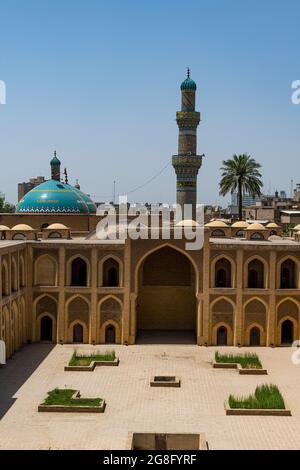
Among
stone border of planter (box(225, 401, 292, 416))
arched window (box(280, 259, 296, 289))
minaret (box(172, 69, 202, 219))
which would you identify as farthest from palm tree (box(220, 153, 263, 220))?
stone border of planter (box(225, 401, 292, 416))

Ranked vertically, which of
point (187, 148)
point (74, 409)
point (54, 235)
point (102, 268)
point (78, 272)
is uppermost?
point (187, 148)

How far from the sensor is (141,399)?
79.4 ft

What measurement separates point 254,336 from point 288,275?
3.78m

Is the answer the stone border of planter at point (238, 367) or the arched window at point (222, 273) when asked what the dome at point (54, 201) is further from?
the stone border of planter at point (238, 367)

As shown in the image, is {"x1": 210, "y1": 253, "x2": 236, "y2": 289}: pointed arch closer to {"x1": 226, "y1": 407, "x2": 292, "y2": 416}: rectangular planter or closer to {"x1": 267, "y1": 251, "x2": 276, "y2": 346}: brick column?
{"x1": 267, "y1": 251, "x2": 276, "y2": 346}: brick column

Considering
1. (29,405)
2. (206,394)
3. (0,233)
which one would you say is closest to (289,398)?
(206,394)

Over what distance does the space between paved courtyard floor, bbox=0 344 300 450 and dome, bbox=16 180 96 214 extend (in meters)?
14.2

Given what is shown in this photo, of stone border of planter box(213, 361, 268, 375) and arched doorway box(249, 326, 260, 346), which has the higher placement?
arched doorway box(249, 326, 260, 346)

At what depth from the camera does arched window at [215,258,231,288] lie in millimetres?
33312

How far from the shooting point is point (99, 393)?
81.1 ft

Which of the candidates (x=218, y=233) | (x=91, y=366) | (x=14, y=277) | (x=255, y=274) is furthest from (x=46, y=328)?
(x=218, y=233)

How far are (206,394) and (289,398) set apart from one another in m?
3.22

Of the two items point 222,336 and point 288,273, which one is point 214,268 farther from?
point 288,273

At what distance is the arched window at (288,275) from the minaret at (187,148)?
1331 cm
